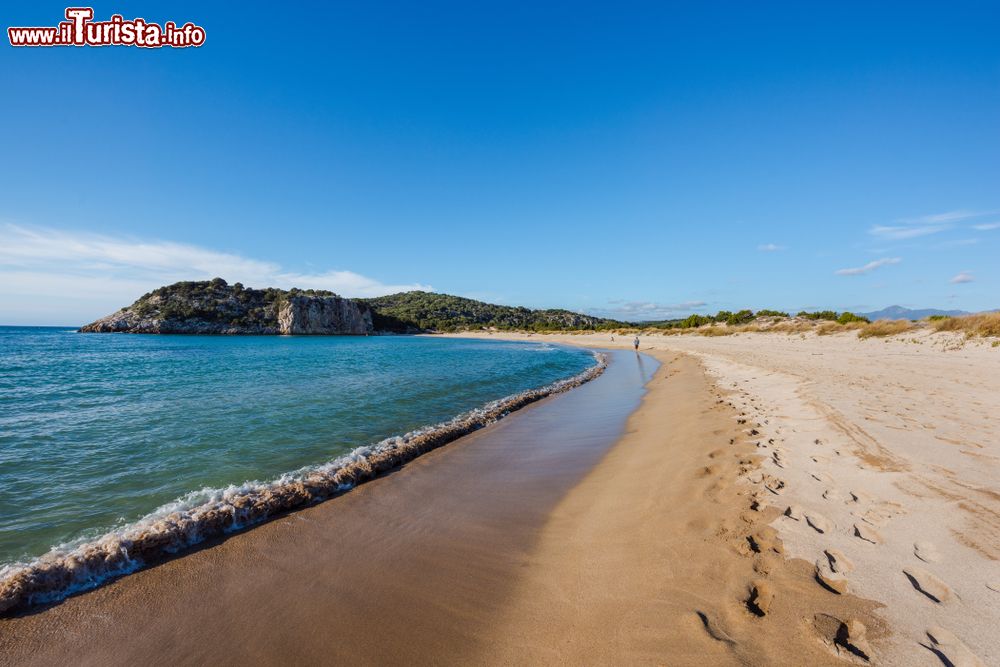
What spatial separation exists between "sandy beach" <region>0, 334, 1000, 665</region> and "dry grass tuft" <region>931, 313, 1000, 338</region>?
22282mm

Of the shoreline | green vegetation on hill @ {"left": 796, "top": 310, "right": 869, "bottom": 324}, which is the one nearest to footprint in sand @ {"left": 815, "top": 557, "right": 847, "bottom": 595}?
the shoreline

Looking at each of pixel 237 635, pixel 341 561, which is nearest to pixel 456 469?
pixel 341 561

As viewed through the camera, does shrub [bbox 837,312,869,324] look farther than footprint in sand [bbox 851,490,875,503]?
Yes

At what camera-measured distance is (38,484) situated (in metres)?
6.50

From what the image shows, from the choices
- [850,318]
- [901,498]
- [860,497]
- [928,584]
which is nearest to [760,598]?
[928,584]

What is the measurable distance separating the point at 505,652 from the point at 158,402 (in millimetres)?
15681

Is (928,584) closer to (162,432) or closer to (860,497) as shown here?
(860,497)

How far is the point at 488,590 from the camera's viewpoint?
3.94 metres

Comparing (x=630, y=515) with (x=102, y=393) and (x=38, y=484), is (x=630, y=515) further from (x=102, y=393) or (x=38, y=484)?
(x=102, y=393)

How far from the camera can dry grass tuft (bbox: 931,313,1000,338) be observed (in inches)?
832

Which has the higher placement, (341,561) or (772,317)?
(772,317)

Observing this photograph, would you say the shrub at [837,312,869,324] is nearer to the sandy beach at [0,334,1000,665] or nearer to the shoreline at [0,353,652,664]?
the sandy beach at [0,334,1000,665]

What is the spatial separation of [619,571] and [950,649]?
2274 mm

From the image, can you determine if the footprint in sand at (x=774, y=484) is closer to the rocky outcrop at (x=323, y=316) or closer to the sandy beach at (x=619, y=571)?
the sandy beach at (x=619, y=571)
